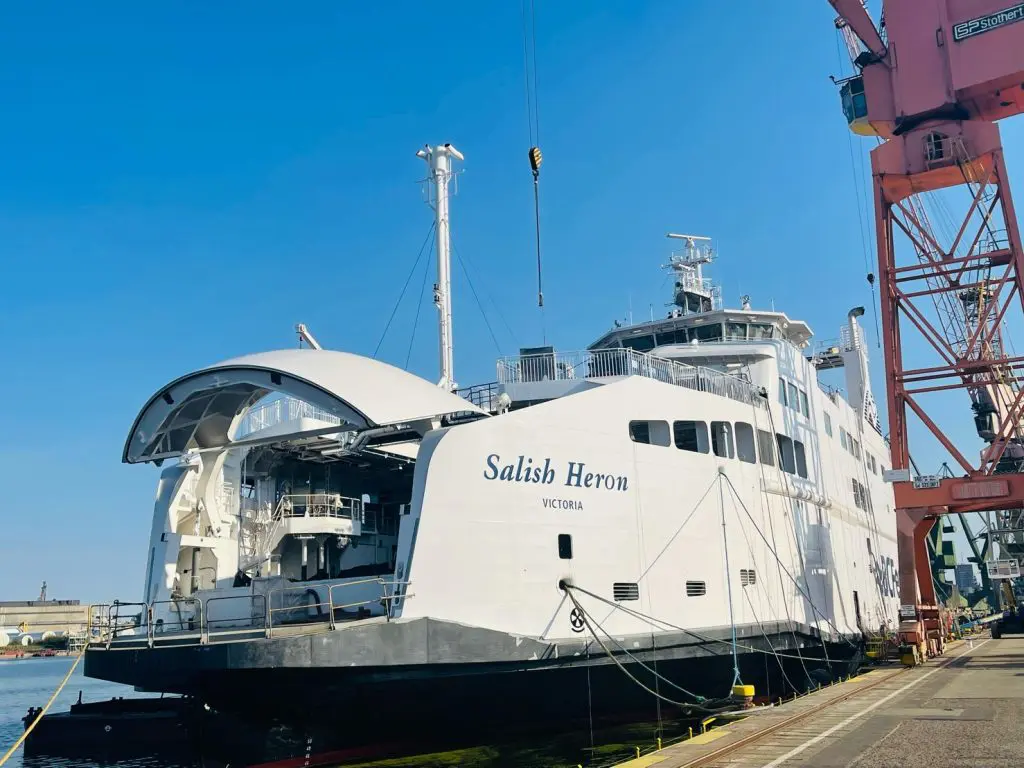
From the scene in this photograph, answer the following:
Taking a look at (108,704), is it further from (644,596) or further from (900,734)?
(900,734)

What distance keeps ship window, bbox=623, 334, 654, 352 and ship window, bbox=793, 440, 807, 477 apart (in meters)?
4.47

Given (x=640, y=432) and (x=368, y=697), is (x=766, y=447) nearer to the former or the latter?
(x=640, y=432)

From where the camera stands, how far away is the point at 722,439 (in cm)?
1734

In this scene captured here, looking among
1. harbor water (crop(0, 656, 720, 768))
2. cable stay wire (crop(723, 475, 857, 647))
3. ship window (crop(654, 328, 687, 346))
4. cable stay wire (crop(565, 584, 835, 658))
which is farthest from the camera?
ship window (crop(654, 328, 687, 346))

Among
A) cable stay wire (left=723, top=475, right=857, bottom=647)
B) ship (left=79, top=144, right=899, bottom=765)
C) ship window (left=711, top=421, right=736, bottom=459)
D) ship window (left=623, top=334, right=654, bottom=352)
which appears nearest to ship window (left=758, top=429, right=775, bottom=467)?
ship (left=79, top=144, right=899, bottom=765)

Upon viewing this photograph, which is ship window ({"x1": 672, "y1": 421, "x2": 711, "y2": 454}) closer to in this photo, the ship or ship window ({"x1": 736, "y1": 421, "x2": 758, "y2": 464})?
the ship

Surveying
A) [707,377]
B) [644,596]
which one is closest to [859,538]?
[707,377]

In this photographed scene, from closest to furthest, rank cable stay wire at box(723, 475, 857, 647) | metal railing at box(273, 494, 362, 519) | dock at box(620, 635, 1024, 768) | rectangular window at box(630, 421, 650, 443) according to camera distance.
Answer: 1. dock at box(620, 635, 1024, 768)
2. rectangular window at box(630, 421, 650, 443)
3. metal railing at box(273, 494, 362, 519)
4. cable stay wire at box(723, 475, 857, 647)

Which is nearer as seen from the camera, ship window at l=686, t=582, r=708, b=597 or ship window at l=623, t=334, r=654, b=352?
ship window at l=686, t=582, r=708, b=597

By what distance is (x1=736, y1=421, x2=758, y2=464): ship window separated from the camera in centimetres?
1798

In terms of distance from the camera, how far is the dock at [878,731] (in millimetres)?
9172

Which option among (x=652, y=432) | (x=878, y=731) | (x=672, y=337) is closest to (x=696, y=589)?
(x=652, y=432)

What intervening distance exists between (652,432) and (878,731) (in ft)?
21.7

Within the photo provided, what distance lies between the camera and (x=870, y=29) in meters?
23.7
